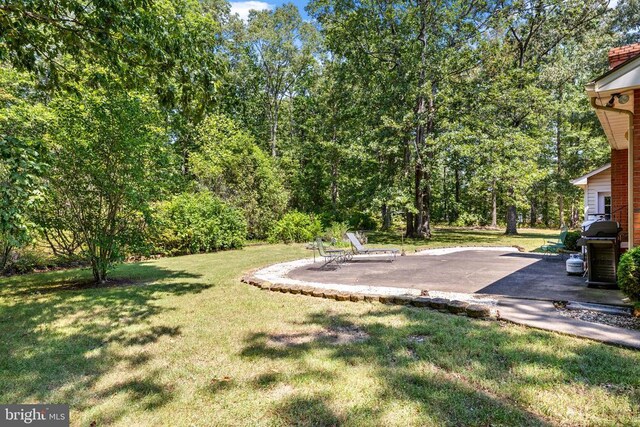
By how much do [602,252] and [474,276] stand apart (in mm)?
2133

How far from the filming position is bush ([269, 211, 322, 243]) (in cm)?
1591

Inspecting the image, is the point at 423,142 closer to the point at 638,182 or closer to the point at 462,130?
the point at 462,130

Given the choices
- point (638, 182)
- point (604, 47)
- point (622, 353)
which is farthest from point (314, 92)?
point (622, 353)

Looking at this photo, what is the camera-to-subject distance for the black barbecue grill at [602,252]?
5.57 meters

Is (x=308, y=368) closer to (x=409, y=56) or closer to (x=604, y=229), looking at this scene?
(x=604, y=229)

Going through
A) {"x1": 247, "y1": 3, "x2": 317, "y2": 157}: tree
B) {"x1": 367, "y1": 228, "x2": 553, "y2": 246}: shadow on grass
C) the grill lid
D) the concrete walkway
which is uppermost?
{"x1": 247, "y1": 3, "x2": 317, "y2": 157}: tree

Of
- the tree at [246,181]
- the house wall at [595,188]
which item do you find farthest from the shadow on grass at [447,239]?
the tree at [246,181]

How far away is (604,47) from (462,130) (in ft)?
50.3

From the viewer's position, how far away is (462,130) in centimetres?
1548

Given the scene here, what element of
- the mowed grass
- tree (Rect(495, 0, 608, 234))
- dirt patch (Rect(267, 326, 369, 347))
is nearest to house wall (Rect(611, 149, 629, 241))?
the mowed grass

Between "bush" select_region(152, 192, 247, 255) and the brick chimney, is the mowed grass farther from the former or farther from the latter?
"bush" select_region(152, 192, 247, 255)

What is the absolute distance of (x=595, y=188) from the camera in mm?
13711

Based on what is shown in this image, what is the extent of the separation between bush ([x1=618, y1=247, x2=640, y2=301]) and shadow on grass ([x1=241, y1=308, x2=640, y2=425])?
4.02 ft

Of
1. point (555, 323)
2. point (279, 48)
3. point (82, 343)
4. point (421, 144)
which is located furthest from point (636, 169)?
point (279, 48)
